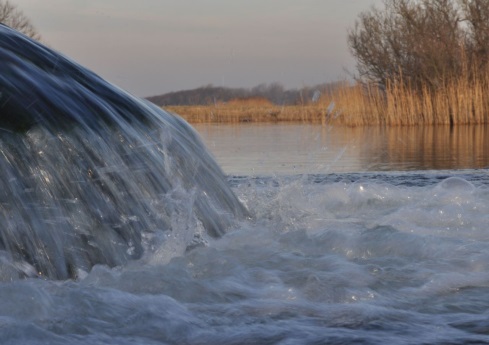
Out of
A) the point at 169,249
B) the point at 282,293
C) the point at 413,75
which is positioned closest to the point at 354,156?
the point at 169,249

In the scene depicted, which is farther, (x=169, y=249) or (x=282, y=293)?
(x=169, y=249)

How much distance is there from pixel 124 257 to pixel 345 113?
16158 mm

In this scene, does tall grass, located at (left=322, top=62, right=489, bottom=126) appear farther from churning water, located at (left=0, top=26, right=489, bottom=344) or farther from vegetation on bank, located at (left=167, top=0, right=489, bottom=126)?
churning water, located at (left=0, top=26, right=489, bottom=344)

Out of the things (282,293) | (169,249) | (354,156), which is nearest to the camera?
(282,293)

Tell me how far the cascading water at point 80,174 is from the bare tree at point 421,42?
19.8m

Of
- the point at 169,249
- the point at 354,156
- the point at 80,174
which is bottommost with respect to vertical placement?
the point at 354,156

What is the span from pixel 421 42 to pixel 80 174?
24056 millimetres

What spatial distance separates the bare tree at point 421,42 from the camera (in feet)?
77.9

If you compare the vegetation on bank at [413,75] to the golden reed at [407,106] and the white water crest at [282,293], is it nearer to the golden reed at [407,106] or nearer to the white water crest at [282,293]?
the golden reed at [407,106]

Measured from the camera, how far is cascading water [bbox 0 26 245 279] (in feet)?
8.08

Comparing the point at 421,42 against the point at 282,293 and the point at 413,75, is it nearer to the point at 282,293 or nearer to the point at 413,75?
the point at 413,75

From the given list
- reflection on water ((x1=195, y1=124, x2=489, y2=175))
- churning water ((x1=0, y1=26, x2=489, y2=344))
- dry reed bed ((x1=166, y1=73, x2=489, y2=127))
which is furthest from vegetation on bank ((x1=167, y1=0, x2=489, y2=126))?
churning water ((x1=0, y1=26, x2=489, y2=344))

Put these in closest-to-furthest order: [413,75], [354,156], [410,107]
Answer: [354,156] → [410,107] → [413,75]

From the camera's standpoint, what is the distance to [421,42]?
1011 inches
